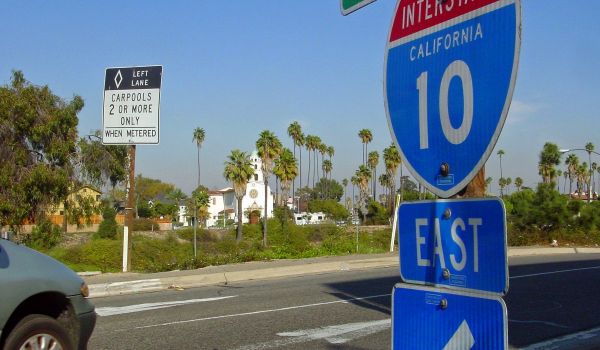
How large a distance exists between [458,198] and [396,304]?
0.60 meters

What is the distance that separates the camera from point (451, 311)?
98.3 inches

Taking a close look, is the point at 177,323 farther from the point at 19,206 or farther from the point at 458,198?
the point at 19,206

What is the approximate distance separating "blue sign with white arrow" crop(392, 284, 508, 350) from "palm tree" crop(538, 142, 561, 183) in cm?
7486

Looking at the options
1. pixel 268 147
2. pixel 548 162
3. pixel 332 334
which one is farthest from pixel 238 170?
pixel 332 334

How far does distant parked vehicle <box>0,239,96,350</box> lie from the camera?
17.3ft

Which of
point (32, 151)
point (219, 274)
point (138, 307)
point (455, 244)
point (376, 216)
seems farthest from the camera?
point (376, 216)

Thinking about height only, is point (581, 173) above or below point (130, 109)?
above

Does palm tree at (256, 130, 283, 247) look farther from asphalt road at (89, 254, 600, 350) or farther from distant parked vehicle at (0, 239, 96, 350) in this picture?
distant parked vehicle at (0, 239, 96, 350)

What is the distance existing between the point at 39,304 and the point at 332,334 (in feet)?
13.8

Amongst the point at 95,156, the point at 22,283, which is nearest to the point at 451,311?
the point at 22,283

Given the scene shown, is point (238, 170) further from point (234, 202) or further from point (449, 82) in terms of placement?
point (449, 82)

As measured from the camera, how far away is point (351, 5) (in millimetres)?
3641

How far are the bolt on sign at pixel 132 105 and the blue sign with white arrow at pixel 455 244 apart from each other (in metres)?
14.7

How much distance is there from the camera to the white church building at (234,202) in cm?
11069
